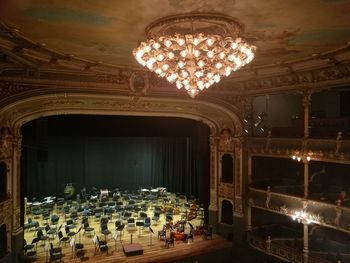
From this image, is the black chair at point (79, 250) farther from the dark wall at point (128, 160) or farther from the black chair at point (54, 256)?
the dark wall at point (128, 160)

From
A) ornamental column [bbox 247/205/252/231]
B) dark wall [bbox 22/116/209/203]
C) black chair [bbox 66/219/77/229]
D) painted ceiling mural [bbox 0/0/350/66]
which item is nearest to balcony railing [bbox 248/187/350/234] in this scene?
ornamental column [bbox 247/205/252/231]

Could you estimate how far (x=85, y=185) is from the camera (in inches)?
834

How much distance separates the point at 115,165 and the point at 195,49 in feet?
58.9

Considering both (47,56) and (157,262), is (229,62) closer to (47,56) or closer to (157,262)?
(47,56)

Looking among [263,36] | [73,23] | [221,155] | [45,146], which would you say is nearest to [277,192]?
[221,155]

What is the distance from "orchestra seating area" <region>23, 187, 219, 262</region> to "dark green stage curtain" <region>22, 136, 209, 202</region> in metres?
1.03

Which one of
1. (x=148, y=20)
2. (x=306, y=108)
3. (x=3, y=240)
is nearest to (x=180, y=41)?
(x=148, y=20)

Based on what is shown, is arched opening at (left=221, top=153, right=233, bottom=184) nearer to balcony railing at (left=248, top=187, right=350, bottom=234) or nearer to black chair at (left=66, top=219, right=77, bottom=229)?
balcony railing at (left=248, top=187, right=350, bottom=234)

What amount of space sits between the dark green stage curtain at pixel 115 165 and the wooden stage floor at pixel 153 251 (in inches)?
205

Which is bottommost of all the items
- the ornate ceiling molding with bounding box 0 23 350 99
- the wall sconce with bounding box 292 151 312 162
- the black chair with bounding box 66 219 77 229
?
the black chair with bounding box 66 219 77 229

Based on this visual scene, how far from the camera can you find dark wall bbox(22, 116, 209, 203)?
16234mm

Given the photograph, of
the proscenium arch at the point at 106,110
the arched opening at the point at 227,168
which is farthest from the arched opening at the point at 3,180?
the arched opening at the point at 227,168

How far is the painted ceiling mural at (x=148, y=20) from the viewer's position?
4.69m

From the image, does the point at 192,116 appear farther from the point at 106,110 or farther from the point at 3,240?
the point at 3,240
